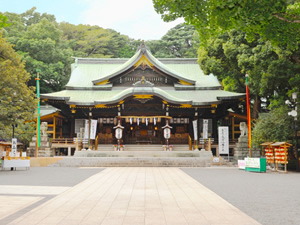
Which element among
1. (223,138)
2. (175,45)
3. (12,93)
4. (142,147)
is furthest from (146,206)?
(175,45)

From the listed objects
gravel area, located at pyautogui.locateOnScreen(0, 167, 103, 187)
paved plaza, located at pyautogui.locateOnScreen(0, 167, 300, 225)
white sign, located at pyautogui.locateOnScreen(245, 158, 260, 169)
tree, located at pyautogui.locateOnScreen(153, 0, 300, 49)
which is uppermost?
tree, located at pyautogui.locateOnScreen(153, 0, 300, 49)

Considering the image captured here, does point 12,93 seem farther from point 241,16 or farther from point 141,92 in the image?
point 241,16

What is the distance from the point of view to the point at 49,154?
23.6m

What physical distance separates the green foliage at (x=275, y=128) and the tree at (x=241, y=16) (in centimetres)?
820

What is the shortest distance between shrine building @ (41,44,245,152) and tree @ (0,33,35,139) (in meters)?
8.15

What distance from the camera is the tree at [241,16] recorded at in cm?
836

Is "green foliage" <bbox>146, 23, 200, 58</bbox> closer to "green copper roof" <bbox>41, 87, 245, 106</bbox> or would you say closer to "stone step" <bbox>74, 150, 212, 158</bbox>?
"green copper roof" <bbox>41, 87, 245, 106</bbox>

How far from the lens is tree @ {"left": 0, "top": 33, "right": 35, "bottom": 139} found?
16038mm

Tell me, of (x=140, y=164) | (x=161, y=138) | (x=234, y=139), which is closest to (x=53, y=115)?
(x=161, y=138)

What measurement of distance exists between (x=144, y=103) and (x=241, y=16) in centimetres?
1837

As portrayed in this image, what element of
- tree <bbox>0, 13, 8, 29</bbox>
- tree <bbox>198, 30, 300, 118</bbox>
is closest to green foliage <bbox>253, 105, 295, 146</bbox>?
tree <bbox>198, 30, 300, 118</bbox>

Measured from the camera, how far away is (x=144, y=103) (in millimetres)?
26562

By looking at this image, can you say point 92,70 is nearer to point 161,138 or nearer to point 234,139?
point 161,138

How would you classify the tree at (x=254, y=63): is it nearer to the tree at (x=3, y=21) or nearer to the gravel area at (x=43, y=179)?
the gravel area at (x=43, y=179)
